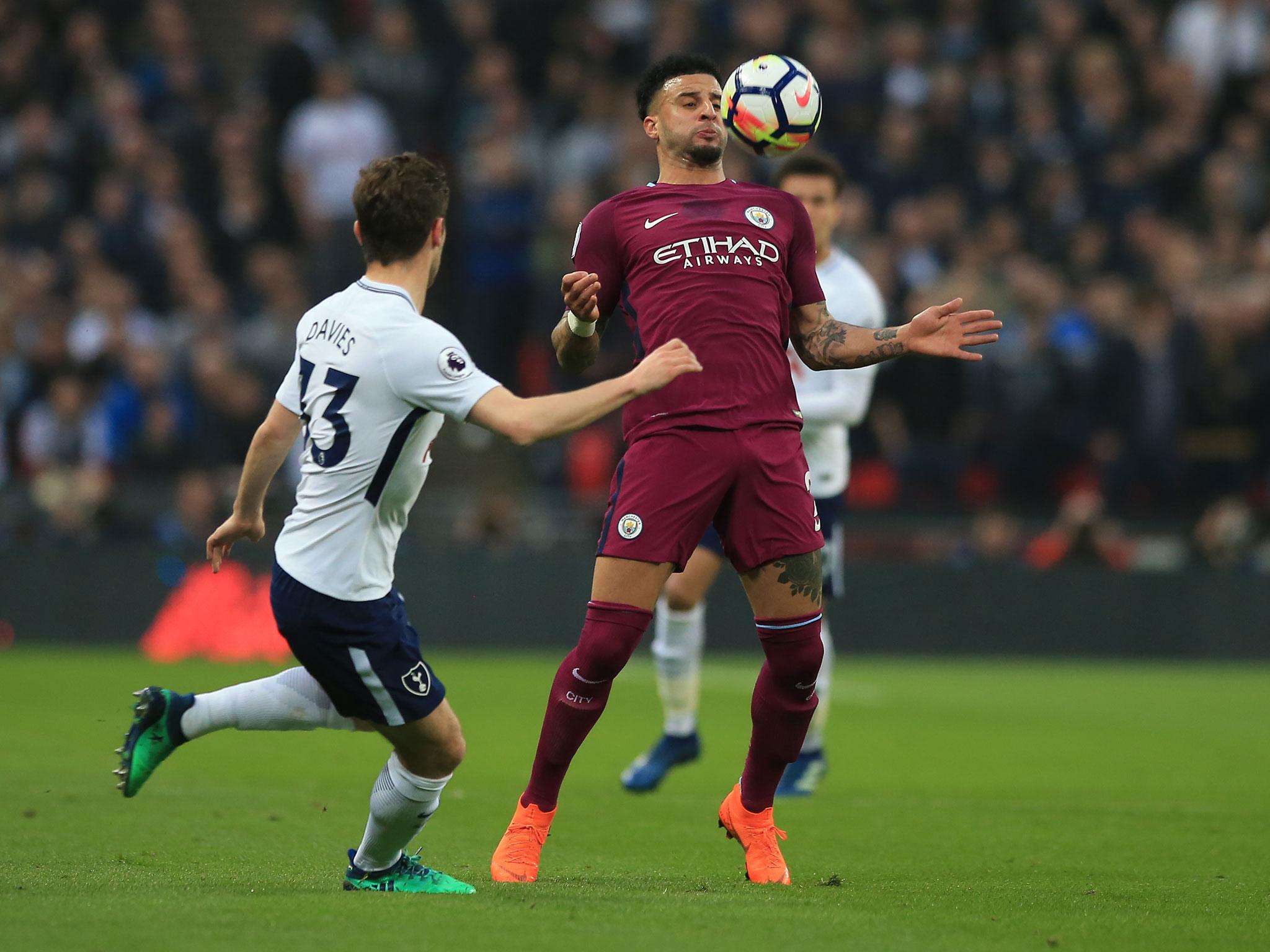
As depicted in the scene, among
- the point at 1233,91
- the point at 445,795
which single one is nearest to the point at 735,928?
the point at 445,795

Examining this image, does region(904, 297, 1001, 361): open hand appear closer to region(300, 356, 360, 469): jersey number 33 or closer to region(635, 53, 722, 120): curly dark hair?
region(635, 53, 722, 120): curly dark hair

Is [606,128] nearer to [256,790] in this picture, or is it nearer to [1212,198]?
[1212,198]

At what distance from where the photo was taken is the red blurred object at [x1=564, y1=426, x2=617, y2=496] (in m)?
16.6

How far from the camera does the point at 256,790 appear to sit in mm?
8133

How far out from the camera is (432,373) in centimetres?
511

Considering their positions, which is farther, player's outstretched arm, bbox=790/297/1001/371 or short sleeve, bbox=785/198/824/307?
short sleeve, bbox=785/198/824/307

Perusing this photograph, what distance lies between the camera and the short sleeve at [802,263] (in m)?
6.17

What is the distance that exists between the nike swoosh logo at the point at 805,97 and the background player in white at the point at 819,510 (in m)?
1.62

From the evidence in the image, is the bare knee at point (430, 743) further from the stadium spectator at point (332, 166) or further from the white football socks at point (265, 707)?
the stadium spectator at point (332, 166)

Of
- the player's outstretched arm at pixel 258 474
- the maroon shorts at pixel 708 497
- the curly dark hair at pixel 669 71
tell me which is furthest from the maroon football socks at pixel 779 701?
the curly dark hair at pixel 669 71

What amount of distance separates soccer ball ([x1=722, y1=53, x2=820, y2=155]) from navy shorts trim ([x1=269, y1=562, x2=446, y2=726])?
2.53 meters

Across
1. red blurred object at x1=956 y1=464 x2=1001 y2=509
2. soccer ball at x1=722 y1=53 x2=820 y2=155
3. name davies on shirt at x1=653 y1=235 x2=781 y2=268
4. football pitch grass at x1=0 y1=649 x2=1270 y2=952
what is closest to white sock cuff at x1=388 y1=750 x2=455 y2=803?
football pitch grass at x1=0 y1=649 x2=1270 y2=952

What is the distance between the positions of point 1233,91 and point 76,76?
1228cm

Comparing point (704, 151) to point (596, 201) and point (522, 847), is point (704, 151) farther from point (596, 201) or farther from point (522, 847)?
point (596, 201)
